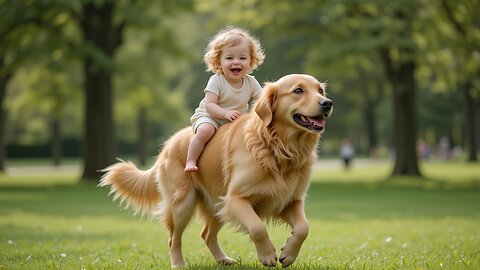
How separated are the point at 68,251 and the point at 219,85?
3313 mm

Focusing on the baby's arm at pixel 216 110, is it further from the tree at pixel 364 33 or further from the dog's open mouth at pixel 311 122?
the tree at pixel 364 33

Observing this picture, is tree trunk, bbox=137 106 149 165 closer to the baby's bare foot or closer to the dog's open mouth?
the baby's bare foot

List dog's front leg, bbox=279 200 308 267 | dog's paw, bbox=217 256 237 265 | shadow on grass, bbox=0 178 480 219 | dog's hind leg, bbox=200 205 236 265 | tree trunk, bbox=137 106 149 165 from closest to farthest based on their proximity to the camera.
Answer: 1. dog's front leg, bbox=279 200 308 267
2. dog's paw, bbox=217 256 237 265
3. dog's hind leg, bbox=200 205 236 265
4. shadow on grass, bbox=0 178 480 219
5. tree trunk, bbox=137 106 149 165

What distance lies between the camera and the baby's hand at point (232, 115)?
668 cm

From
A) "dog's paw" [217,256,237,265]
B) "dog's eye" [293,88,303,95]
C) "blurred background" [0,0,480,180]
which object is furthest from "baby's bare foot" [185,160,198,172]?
"blurred background" [0,0,480,180]

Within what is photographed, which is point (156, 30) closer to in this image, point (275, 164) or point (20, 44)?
point (20, 44)

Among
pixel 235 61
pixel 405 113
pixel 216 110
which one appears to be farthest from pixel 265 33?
pixel 216 110

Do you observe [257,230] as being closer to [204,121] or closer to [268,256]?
[268,256]

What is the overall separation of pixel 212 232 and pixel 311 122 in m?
2.12

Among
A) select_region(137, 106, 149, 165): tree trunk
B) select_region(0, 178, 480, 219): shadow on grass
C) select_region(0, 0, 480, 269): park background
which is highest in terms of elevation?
select_region(0, 0, 480, 269): park background

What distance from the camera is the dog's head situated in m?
5.85

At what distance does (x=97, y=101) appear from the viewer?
26.6 meters

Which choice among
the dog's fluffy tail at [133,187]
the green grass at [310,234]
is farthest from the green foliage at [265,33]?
the dog's fluffy tail at [133,187]

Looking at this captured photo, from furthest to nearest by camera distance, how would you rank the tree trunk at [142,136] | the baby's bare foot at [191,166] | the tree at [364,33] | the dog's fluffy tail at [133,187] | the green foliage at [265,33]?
the tree trunk at [142,136] < the tree at [364,33] < the green foliage at [265,33] < the dog's fluffy tail at [133,187] < the baby's bare foot at [191,166]
